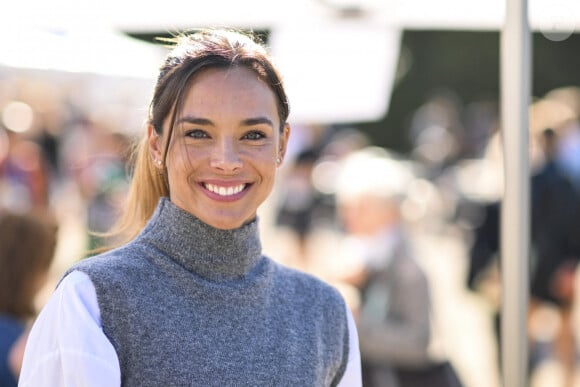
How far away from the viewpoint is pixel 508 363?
6.62 ft

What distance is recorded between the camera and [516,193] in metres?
2.01

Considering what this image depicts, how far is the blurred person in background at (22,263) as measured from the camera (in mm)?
2969

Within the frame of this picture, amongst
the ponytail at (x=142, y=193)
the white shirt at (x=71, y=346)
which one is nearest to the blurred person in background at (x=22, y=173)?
the ponytail at (x=142, y=193)

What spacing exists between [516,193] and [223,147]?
742mm

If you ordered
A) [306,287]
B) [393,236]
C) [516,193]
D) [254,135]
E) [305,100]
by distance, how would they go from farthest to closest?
1. [305,100]
2. [393,236]
3. [516,193]
4. [306,287]
5. [254,135]

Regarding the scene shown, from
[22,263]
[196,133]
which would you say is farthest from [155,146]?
[22,263]

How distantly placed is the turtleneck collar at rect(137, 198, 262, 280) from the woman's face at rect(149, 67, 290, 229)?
0.02 m

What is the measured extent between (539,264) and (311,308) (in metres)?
3.71

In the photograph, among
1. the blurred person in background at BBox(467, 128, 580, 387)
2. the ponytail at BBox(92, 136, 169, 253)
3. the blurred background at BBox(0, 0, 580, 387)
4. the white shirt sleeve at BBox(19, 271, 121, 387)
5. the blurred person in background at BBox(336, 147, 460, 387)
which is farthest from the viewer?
the blurred person in background at BBox(467, 128, 580, 387)

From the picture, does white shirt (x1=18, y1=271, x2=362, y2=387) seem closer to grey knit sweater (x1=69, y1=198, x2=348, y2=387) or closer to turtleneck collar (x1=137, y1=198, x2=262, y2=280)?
grey knit sweater (x1=69, y1=198, x2=348, y2=387)

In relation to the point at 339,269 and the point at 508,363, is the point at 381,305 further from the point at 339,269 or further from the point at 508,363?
the point at 508,363

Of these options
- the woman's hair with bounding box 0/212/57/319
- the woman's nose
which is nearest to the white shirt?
the woman's nose

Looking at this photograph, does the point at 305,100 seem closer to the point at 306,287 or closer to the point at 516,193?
the point at 516,193

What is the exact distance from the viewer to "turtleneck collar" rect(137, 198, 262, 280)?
1603 millimetres
